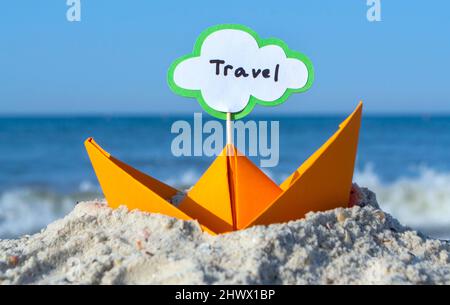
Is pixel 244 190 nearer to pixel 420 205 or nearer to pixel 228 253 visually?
pixel 228 253

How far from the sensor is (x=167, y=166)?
1274cm

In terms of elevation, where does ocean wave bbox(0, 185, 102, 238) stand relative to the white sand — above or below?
above

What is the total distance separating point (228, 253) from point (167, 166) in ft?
34.3

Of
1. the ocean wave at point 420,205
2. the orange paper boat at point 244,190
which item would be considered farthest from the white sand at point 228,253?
the ocean wave at point 420,205

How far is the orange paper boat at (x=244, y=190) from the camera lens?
8.71ft

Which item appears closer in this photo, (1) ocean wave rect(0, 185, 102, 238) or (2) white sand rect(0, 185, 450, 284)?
(2) white sand rect(0, 185, 450, 284)

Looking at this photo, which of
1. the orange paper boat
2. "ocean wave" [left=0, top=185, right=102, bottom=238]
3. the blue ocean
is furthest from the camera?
the blue ocean

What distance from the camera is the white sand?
229cm

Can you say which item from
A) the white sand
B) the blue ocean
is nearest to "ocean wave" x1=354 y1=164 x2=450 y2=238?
the blue ocean

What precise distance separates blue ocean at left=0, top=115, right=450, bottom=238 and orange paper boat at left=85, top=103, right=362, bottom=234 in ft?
12.8

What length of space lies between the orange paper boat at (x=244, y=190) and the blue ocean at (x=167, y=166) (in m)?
3.90

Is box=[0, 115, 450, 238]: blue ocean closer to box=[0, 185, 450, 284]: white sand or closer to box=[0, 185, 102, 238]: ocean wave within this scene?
box=[0, 185, 102, 238]: ocean wave
